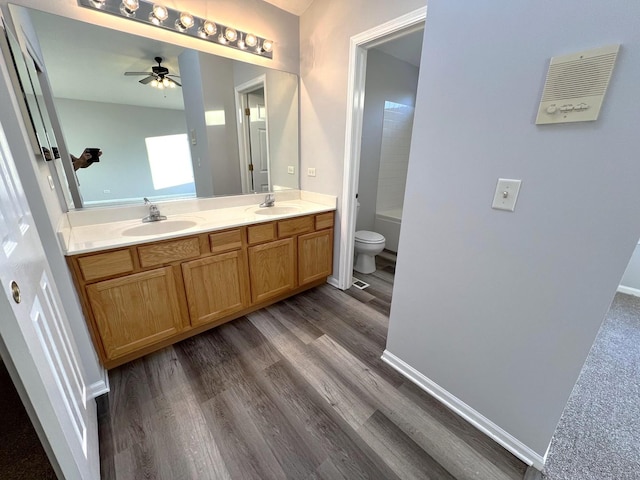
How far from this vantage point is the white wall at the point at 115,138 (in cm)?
151

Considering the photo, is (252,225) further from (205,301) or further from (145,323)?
(145,323)

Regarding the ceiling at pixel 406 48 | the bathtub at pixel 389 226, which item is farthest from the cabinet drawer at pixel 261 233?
the ceiling at pixel 406 48

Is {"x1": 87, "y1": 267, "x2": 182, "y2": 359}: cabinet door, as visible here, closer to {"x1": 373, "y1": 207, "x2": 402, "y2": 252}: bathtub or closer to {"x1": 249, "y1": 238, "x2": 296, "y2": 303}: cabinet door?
{"x1": 249, "y1": 238, "x2": 296, "y2": 303}: cabinet door

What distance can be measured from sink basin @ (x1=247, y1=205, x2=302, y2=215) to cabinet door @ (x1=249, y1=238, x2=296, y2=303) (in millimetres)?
285

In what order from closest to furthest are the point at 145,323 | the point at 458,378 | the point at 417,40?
1. the point at 458,378
2. the point at 145,323
3. the point at 417,40

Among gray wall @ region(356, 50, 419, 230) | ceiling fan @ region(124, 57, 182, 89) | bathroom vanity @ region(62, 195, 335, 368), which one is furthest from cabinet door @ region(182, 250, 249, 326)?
gray wall @ region(356, 50, 419, 230)

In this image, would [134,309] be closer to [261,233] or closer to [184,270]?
[184,270]

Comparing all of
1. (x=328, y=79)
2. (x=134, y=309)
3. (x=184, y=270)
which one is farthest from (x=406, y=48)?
(x=134, y=309)

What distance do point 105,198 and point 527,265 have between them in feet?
7.66

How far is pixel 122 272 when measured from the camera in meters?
1.39

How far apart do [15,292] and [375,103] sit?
10.9ft

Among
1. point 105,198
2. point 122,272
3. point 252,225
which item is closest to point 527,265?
point 252,225

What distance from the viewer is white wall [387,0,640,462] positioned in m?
0.80

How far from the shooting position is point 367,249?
2.78 meters
